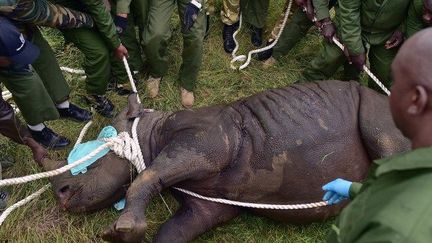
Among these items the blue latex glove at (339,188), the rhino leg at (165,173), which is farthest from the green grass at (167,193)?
the blue latex glove at (339,188)

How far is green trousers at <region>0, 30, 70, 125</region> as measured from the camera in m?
3.67

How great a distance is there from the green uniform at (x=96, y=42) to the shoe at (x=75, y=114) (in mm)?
188

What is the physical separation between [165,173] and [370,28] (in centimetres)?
229

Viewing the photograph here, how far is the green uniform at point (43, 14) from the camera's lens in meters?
3.27

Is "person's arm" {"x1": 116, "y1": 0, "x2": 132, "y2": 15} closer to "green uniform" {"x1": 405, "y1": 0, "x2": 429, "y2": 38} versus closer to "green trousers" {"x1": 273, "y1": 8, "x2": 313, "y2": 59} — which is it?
"green trousers" {"x1": 273, "y1": 8, "x2": 313, "y2": 59}

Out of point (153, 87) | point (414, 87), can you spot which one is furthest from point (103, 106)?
point (414, 87)

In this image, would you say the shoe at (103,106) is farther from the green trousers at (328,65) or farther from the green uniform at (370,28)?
the green uniform at (370,28)

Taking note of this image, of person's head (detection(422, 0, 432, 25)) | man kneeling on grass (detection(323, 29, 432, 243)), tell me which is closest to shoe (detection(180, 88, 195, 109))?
person's head (detection(422, 0, 432, 25))

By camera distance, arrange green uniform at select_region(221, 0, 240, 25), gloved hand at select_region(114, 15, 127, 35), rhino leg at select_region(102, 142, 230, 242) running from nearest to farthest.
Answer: rhino leg at select_region(102, 142, 230, 242)
gloved hand at select_region(114, 15, 127, 35)
green uniform at select_region(221, 0, 240, 25)

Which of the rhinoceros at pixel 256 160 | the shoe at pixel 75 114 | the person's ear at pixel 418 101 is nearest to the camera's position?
the person's ear at pixel 418 101

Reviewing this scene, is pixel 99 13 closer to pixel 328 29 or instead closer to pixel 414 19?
pixel 328 29

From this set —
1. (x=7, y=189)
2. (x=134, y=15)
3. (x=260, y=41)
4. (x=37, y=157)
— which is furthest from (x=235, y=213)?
(x=260, y=41)

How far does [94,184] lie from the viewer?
3.56 metres

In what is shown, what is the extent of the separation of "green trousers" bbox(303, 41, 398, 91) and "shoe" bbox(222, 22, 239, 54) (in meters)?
0.87
